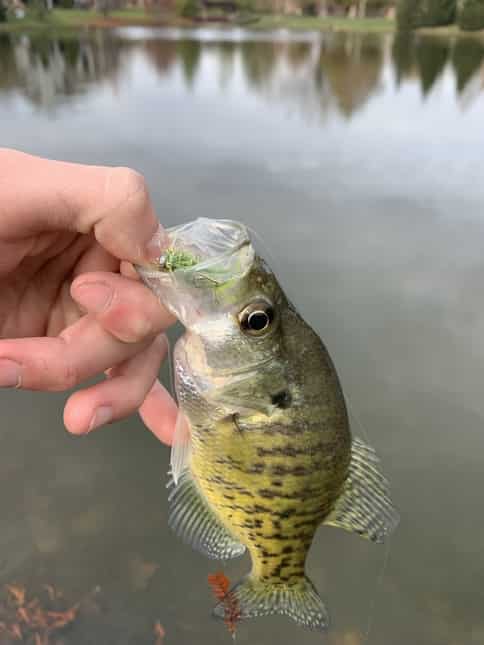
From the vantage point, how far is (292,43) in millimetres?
38156

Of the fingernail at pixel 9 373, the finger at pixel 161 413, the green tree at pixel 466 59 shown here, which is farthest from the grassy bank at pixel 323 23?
the fingernail at pixel 9 373

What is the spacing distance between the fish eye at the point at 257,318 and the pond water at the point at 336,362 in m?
2.64

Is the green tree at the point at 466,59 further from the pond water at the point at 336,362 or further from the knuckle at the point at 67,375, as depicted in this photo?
the knuckle at the point at 67,375

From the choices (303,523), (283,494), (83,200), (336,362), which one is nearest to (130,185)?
(83,200)

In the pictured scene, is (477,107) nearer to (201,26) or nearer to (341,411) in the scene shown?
(341,411)

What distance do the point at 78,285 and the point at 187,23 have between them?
6278cm

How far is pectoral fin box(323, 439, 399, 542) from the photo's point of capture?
1.96m

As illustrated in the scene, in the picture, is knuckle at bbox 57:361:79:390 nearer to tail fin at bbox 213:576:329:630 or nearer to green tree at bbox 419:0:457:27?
tail fin at bbox 213:576:329:630

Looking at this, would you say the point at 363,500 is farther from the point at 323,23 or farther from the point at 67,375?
the point at 323,23

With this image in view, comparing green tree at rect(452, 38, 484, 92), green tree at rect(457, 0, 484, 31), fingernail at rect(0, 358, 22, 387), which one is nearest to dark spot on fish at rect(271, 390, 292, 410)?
fingernail at rect(0, 358, 22, 387)

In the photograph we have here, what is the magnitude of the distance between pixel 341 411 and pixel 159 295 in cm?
75

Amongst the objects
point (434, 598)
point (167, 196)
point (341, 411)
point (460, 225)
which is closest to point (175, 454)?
point (341, 411)

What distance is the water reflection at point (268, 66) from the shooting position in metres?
17.3

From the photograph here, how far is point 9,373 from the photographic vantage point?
5.19ft
